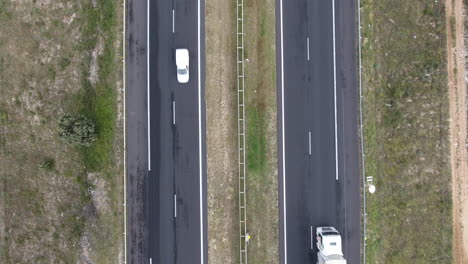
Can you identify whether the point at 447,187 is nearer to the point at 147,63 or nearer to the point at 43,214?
the point at 147,63

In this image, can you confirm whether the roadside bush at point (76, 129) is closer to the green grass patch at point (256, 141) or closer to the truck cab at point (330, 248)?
the green grass patch at point (256, 141)

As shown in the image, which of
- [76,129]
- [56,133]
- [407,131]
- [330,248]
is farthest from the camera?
[56,133]

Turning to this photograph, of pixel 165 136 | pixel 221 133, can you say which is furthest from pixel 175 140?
pixel 221 133

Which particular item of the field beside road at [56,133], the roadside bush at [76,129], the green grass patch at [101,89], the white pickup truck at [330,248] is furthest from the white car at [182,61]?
the white pickup truck at [330,248]

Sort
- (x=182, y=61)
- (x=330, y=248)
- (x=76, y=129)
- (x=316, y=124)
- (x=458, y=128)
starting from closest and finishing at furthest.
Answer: (x=330, y=248), (x=76, y=129), (x=182, y=61), (x=458, y=128), (x=316, y=124)

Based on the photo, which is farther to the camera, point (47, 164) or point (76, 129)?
point (47, 164)

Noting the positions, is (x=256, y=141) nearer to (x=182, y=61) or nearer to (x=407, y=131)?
(x=182, y=61)

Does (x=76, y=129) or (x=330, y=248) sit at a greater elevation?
(x=76, y=129)

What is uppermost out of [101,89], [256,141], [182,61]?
[182,61]
